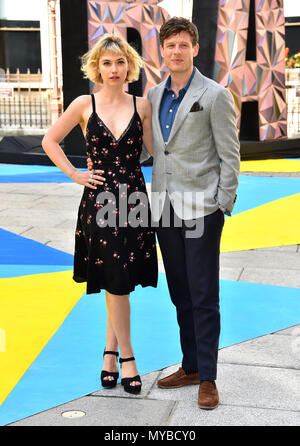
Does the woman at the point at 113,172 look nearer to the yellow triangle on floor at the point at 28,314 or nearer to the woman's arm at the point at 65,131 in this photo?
the woman's arm at the point at 65,131

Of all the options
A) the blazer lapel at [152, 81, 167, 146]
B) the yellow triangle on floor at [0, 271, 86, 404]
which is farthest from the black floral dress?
the yellow triangle on floor at [0, 271, 86, 404]

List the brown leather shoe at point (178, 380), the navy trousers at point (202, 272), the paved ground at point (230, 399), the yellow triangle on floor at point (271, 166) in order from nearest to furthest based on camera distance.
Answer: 1. the paved ground at point (230, 399)
2. the navy trousers at point (202, 272)
3. the brown leather shoe at point (178, 380)
4. the yellow triangle on floor at point (271, 166)

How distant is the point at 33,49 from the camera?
45.6m

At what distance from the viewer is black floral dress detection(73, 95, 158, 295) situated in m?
3.72

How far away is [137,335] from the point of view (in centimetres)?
488

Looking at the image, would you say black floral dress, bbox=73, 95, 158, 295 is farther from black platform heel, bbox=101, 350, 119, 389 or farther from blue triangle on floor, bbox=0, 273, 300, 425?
blue triangle on floor, bbox=0, 273, 300, 425

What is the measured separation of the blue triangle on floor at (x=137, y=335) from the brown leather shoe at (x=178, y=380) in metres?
0.27

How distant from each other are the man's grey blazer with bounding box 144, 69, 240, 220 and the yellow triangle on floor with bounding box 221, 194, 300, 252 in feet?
12.9

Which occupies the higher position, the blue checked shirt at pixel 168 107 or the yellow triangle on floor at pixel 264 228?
the blue checked shirt at pixel 168 107

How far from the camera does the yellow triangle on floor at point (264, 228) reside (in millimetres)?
7791

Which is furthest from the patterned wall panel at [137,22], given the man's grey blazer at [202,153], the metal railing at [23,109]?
the man's grey blazer at [202,153]

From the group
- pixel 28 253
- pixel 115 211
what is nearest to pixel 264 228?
pixel 28 253

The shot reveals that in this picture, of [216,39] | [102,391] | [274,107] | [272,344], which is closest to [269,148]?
[274,107]

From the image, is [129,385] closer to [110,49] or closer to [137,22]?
[110,49]
